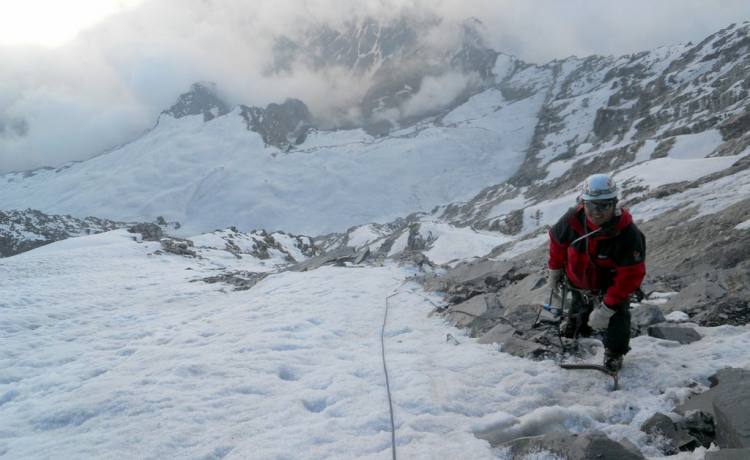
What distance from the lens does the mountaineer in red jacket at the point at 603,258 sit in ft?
15.0

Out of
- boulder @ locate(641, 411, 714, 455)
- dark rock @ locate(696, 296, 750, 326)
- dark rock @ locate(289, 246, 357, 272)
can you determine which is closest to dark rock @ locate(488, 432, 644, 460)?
boulder @ locate(641, 411, 714, 455)

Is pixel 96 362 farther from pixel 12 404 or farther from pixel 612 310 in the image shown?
pixel 612 310

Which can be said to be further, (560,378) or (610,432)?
(560,378)

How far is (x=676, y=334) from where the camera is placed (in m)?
5.65

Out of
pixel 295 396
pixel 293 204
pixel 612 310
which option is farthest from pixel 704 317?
pixel 293 204

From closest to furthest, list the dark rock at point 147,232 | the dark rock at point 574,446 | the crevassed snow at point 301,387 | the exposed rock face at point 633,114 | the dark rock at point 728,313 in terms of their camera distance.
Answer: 1. the dark rock at point 574,446
2. the crevassed snow at point 301,387
3. the dark rock at point 728,313
4. the dark rock at point 147,232
5. the exposed rock face at point 633,114

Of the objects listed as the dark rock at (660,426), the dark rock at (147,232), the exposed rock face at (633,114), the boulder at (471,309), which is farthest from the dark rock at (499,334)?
the dark rock at (147,232)

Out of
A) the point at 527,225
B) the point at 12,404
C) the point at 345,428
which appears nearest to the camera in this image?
the point at 345,428

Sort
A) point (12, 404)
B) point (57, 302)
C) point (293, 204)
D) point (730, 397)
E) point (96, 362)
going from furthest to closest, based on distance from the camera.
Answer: point (293, 204) → point (57, 302) → point (96, 362) → point (12, 404) → point (730, 397)

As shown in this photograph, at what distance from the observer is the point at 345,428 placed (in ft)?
15.0

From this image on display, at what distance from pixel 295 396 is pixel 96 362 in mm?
3979

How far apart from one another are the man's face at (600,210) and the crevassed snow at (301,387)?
1.77 meters

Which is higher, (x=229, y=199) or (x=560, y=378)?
(x=229, y=199)

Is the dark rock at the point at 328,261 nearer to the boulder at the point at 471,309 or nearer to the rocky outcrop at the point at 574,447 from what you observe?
the boulder at the point at 471,309
